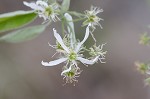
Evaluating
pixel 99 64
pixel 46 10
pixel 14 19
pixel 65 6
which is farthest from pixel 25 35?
pixel 99 64

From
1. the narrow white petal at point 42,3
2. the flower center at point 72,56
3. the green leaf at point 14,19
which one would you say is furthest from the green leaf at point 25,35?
the flower center at point 72,56

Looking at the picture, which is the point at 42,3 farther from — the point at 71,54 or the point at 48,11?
the point at 71,54

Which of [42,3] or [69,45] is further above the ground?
[42,3]

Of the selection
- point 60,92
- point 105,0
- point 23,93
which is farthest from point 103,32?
point 23,93

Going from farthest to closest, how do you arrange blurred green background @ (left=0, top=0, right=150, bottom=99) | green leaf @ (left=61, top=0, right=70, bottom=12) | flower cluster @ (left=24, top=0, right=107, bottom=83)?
blurred green background @ (left=0, top=0, right=150, bottom=99)
green leaf @ (left=61, top=0, right=70, bottom=12)
flower cluster @ (left=24, top=0, right=107, bottom=83)

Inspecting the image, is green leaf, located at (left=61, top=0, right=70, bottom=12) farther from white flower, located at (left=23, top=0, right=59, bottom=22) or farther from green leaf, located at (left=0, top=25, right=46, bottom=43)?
green leaf, located at (left=0, top=25, right=46, bottom=43)

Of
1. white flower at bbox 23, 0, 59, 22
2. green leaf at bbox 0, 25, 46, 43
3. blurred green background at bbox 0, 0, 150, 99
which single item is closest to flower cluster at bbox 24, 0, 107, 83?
white flower at bbox 23, 0, 59, 22

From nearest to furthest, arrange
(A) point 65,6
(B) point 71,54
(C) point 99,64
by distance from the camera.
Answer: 1. (B) point 71,54
2. (A) point 65,6
3. (C) point 99,64

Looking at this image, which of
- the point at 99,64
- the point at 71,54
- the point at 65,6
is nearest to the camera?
the point at 71,54
